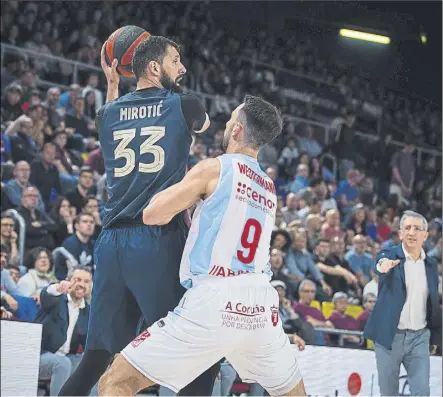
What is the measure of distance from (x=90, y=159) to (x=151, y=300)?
331 inches

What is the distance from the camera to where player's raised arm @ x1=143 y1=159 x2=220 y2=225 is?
14.2ft

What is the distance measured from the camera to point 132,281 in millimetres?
4684

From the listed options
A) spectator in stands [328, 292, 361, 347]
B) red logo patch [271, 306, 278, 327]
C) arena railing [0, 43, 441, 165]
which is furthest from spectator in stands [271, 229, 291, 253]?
red logo patch [271, 306, 278, 327]

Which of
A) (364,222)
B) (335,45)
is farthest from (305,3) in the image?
(364,222)

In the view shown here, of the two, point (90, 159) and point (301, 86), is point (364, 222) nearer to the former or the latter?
point (90, 159)

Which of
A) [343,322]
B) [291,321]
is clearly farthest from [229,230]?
[343,322]

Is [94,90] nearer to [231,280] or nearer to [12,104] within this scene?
[12,104]

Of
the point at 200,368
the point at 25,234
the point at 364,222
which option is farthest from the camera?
the point at 364,222

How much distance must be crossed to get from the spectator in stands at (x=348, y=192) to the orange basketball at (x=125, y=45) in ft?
38.6

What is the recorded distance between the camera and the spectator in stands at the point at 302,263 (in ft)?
41.3

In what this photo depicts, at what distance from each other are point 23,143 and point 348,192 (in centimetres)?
722

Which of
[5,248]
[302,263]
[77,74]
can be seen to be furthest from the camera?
[77,74]

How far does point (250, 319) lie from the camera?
433 centimetres

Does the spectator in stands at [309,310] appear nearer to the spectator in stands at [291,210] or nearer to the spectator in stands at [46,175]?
the spectator in stands at [291,210]
